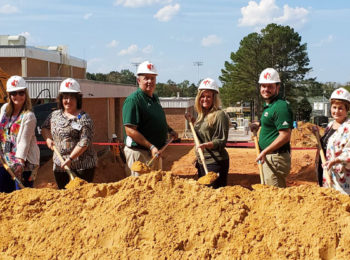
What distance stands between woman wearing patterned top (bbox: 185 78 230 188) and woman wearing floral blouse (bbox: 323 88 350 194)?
103 cm

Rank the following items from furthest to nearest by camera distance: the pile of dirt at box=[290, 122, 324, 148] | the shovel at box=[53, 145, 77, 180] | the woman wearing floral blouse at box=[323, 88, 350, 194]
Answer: the pile of dirt at box=[290, 122, 324, 148]
the shovel at box=[53, 145, 77, 180]
the woman wearing floral blouse at box=[323, 88, 350, 194]

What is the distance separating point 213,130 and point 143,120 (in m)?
0.75

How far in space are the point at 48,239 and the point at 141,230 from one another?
0.63 metres

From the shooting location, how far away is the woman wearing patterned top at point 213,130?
14.5 ft

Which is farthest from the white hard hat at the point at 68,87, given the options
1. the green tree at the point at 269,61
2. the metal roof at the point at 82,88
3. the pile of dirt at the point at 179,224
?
the green tree at the point at 269,61

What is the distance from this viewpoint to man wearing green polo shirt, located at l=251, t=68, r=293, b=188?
4.15 m

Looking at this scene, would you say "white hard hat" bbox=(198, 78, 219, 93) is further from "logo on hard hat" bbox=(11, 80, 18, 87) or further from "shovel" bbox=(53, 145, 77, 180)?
"logo on hard hat" bbox=(11, 80, 18, 87)

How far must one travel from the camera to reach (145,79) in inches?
170

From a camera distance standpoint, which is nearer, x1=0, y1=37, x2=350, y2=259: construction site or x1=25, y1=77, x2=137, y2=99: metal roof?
x1=0, y1=37, x2=350, y2=259: construction site

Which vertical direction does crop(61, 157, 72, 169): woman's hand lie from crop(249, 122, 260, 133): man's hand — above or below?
Answer: below

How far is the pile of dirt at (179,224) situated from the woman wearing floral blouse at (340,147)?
2.80 ft

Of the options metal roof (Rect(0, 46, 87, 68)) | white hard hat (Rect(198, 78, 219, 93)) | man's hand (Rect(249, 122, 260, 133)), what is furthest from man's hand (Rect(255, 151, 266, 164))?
metal roof (Rect(0, 46, 87, 68))

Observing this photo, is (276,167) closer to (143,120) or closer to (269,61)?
(143,120)

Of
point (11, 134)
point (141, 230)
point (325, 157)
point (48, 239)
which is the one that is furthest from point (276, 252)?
point (11, 134)
